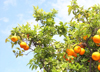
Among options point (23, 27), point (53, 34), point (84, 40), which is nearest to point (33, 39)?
point (23, 27)

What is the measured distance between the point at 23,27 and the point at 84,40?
10.00ft

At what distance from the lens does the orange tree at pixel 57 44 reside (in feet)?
20.5

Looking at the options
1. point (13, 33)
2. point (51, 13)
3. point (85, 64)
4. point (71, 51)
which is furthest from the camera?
point (51, 13)

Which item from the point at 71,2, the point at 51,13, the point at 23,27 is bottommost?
the point at 23,27

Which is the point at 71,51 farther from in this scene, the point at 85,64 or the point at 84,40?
the point at 85,64

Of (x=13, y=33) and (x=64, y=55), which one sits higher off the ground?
(x=13, y=33)

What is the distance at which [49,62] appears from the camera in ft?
22.3

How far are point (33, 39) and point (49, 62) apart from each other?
140 centimetres

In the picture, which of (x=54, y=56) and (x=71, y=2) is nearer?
(x=54, y=56)

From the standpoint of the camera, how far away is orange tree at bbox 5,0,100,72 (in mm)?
6242

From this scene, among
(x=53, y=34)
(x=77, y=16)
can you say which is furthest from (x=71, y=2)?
(x=53, y=34)

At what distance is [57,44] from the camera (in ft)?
23.8

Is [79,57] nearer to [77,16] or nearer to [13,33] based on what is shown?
[77,16]

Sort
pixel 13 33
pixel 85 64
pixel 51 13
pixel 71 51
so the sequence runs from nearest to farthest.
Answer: pixel 71 51 → pixel 13 33 → pixel 85 64 → pixel 51 13
